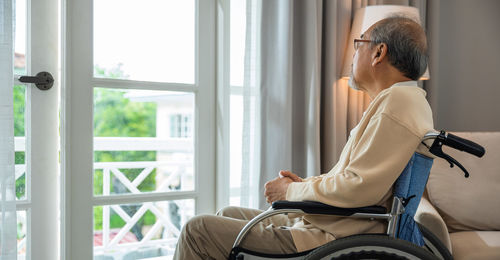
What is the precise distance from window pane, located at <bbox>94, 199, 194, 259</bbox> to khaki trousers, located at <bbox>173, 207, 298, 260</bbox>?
829 millimetres

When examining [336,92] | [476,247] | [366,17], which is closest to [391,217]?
[476,247]

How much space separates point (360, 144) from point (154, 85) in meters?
1.13

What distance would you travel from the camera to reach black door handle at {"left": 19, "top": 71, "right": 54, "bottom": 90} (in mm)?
1638

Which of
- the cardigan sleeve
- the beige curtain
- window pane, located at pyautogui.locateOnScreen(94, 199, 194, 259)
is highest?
the beige curtain

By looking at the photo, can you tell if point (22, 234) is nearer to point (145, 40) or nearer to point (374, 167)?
point (145, 40)

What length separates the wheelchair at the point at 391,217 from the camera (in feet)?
3.27

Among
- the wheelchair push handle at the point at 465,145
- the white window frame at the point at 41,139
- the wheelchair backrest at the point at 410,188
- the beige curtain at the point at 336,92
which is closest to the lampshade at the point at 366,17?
the beige curtain at the point at 336,92

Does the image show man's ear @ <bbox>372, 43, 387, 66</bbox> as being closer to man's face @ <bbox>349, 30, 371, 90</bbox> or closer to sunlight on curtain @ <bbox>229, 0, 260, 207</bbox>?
man's face @ <bbox>349, 30, 371, 90</bbox>

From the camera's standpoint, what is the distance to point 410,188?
1137 mm

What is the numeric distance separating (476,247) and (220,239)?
3.46ft

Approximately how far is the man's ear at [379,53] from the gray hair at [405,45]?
1 cm

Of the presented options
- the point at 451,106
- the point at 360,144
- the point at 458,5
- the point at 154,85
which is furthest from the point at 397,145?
the point at 458,5

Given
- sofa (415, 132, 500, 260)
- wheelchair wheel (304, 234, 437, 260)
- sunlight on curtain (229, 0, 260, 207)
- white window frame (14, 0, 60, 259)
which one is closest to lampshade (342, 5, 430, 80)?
sunlight on curtain (229, 0, 260, 207)

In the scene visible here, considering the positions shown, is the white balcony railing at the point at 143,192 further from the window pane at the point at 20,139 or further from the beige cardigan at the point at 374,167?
the beige cardigan at the point at 374,167
